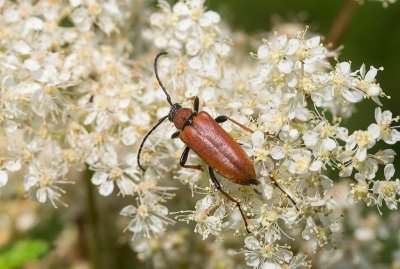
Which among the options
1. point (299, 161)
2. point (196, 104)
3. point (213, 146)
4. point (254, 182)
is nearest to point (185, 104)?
point (196, 104)

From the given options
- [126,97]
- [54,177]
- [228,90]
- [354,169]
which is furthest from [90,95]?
[354,169]

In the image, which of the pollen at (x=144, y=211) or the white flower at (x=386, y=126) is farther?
the pollen at (x=144, y=211)

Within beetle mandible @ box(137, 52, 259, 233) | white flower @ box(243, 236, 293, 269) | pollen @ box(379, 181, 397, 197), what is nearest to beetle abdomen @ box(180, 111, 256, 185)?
beetle mandible @ box(137, 52, 259, 233)

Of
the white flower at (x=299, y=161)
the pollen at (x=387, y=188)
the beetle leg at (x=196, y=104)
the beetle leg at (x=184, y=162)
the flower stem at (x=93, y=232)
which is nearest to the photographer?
the white flower at (x=299, y=161)

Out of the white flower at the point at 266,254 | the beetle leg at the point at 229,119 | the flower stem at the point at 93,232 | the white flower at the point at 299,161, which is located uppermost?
the white flower at the point at 299,161

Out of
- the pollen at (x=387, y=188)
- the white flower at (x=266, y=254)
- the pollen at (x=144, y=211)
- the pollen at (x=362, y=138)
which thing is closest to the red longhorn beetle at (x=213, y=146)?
the white flower at (x=266, y=254)

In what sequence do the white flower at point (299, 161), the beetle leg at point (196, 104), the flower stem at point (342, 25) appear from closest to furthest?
the white flower at point (299, 161)
the beetle leg at point (196, 104)
the flower stem at point (342, 25)

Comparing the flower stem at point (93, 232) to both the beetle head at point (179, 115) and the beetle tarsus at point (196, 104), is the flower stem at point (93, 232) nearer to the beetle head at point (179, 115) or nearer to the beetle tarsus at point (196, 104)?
the beetle head at point (179, 115)
